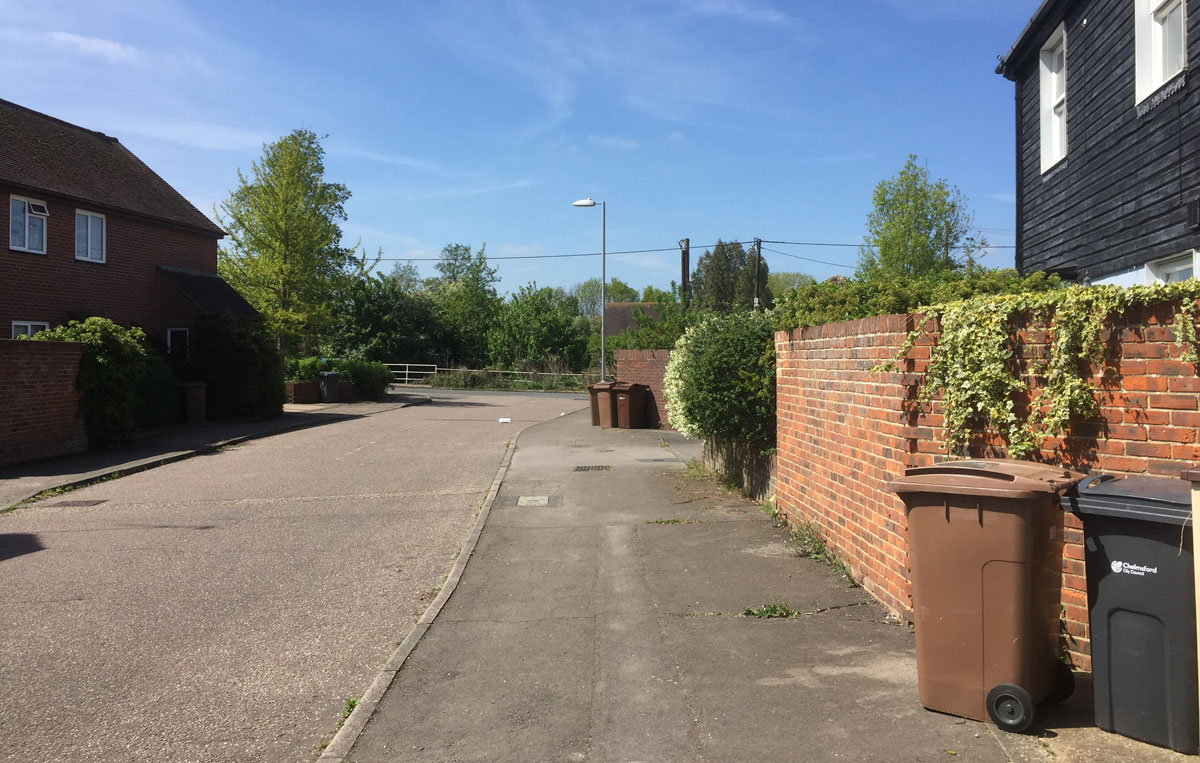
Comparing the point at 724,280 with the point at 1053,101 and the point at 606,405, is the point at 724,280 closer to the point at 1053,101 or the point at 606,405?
the point at 606,405

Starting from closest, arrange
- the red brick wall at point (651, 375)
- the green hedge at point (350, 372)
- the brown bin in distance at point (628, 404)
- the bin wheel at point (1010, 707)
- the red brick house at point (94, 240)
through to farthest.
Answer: the bin wheel at point (1010, 707) → the red brick house at point (94, 240) → the brown bin in distance at point (628, 404) → the red brick wall at point (651, 375) → the green hedge at point (350, 372)

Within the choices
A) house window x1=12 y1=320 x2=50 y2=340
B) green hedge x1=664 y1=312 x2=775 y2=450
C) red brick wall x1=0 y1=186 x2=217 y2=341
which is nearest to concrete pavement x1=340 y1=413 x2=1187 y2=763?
green hedge x1=664 y1=312 x2=775 y2=450

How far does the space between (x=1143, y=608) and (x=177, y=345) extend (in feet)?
83.3

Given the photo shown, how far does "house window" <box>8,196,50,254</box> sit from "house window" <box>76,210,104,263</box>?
1.11m

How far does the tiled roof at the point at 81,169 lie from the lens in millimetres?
20656

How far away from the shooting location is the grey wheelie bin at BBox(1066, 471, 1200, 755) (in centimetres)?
336

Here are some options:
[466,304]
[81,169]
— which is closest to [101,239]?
[81,169]

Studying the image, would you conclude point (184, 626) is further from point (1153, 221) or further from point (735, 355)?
point (1153, 221)

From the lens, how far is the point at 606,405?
20562 mm

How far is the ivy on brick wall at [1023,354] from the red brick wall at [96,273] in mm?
20515

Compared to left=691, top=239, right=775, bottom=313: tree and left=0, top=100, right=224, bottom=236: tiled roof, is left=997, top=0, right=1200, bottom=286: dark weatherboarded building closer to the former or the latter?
left=0, top=100, right=224, bottom=236: tiled roof

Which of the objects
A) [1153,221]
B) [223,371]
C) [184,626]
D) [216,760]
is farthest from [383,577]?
[223,371]

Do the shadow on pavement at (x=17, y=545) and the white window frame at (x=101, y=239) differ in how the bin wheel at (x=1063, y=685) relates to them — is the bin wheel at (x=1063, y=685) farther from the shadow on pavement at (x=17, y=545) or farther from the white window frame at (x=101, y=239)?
the white window frame at (x=101, y=239)

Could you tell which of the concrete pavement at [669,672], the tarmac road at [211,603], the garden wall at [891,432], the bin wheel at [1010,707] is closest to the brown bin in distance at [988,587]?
the bin wheel at [1010,707]
